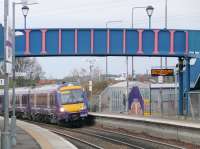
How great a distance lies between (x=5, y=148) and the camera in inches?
535

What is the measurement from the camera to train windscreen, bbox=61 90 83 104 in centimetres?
4225

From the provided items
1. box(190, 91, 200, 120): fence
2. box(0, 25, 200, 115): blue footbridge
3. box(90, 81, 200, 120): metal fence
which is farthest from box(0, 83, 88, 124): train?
box(190, 91, 200, 120): fence

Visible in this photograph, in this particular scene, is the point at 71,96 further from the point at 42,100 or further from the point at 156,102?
the point at 156,102

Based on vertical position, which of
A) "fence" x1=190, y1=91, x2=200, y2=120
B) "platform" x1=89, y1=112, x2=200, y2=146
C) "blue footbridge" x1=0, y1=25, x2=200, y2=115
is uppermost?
"blue footbridge" x1=0, y1=25, x2=200, y2=115

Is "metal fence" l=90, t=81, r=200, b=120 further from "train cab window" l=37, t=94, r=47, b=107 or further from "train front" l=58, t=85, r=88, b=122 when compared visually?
"train cab window" l=37, t=94, r=47, b=107

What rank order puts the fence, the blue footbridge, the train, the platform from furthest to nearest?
the blue footbridge, the train, the fence, the platform

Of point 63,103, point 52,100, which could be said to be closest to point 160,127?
point 63,103

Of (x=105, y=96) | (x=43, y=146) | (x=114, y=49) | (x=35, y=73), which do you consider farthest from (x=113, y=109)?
(x=35, y=73)

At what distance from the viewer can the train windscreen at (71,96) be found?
42.2 metres

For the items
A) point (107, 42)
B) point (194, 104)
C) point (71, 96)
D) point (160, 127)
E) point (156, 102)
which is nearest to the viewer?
point (160, 127)

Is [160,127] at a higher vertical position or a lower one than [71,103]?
lower

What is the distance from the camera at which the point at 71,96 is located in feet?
140

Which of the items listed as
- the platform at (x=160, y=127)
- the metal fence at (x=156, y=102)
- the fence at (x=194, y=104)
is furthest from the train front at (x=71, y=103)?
the fence at (x=194, y=104)

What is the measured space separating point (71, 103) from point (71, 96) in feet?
1.69
